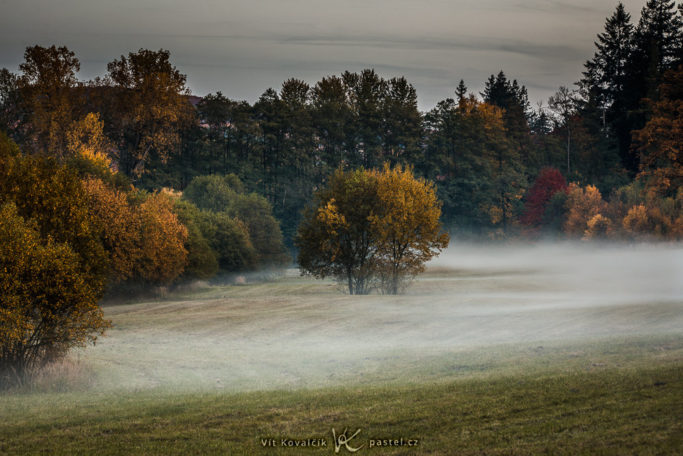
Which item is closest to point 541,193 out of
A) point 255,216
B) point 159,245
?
point 255,216

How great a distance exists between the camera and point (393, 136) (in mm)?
116375

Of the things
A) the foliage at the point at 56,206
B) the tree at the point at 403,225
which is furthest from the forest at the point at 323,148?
the foliage at the point at 56,206

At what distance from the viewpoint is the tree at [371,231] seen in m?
48.7

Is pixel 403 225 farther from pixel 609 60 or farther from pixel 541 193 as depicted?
pixel 609 60

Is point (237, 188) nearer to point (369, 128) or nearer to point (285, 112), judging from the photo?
point (285, 112)

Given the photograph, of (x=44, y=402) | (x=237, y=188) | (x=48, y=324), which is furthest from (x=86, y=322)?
(x=237, y=188)

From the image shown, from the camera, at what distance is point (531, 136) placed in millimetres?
132375

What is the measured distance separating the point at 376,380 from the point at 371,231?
29326mm

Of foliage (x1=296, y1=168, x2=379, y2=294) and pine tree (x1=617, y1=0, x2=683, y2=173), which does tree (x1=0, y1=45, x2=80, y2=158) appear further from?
pine tree (x1=617, y1=0, x2=683, y2=173)

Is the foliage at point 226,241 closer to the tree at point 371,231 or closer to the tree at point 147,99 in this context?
the tree at point 147,99

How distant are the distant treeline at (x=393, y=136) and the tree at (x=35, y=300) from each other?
5808cm

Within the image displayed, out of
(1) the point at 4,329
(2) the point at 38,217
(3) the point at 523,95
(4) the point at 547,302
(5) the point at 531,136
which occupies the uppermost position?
(3) the point at 523,95

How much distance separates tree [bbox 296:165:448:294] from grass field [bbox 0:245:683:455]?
684cm

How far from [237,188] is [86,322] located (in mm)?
73440
